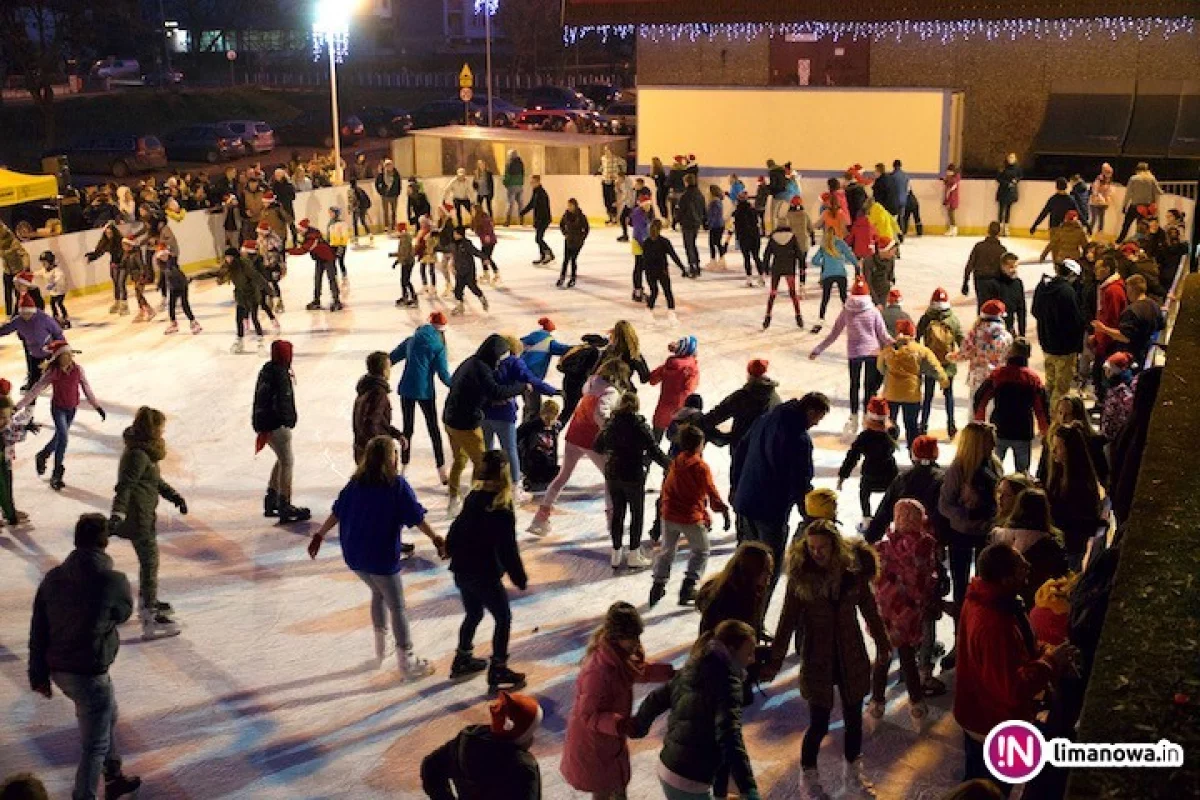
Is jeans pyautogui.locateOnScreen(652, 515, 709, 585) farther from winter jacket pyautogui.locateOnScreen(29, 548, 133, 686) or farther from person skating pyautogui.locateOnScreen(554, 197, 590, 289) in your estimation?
person skating pyautogui.locateOnScreen(554, 197, 590, 289)

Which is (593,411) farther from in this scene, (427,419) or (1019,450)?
(1019,450)

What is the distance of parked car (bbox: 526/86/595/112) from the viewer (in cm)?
5016

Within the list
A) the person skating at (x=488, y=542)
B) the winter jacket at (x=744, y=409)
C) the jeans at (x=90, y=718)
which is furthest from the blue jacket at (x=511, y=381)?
the jeans at (x=90, y=718)

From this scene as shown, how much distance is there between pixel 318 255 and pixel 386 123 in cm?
3282

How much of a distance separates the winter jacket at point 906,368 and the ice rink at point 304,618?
797 mm

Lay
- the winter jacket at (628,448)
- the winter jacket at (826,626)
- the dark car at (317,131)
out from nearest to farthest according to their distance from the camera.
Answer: the winter jacket at (826,626)
the winter jacket at (628,448)
the dark car at (317,131)

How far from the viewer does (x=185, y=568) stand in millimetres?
10156

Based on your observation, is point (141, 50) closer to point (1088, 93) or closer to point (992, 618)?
point (1088, 93)

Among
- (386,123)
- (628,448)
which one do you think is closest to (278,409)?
(628,448)

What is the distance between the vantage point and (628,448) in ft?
30.0

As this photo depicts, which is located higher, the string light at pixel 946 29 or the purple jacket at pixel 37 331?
the string light at pixel 946 29

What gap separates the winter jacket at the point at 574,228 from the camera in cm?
2041

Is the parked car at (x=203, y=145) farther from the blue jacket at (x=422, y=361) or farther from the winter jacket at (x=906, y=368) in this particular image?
the winter jacket at (x=906, y=368)

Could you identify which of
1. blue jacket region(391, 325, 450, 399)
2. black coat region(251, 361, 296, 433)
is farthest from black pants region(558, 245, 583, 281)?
black coat region(251, 361, 296, 433)
